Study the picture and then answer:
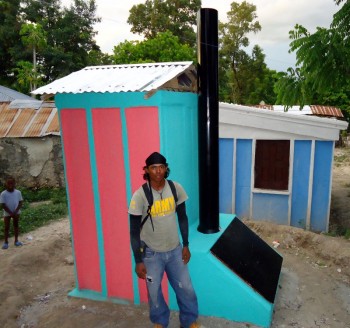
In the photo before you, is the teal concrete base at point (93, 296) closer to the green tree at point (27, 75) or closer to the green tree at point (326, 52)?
the green tree at point (326, 52)

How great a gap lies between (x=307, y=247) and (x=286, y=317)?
250cm

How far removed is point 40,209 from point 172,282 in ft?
22.6

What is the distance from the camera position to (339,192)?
10.9 meters

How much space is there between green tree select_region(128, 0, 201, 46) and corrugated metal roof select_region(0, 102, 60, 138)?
70.4 ft

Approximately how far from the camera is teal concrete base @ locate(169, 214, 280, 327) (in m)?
3.87

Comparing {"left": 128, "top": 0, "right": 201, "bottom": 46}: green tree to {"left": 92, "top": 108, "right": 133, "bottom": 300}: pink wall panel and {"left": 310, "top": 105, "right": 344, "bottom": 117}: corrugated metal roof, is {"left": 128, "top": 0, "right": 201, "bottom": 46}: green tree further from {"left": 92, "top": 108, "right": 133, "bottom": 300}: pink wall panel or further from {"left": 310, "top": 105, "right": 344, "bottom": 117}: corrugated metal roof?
{"left": 92, "top": 108, "right": 133, "bottom": 300}: pink wall panel

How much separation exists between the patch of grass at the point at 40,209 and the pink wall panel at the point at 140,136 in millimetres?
5177

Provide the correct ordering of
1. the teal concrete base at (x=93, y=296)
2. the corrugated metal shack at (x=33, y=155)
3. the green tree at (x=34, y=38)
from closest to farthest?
the teal concrete base at (x=93, y=296)
the corrugated metal shack at (x=33, y=155)
the green tree at (x=34, y=38)

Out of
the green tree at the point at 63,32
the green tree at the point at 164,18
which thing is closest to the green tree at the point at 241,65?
the green tree at the point at 164,18

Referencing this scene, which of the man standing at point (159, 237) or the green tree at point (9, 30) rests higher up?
the green tree at point (9, 30)

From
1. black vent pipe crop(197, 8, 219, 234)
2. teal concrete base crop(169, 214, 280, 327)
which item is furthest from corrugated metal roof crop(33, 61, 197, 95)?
teal concrete base crop(169, 214, 280, 327)

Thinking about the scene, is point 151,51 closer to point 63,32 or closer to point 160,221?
point 63,32

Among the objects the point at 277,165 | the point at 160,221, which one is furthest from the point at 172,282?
the point at 277,165

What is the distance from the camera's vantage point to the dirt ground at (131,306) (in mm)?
4098
